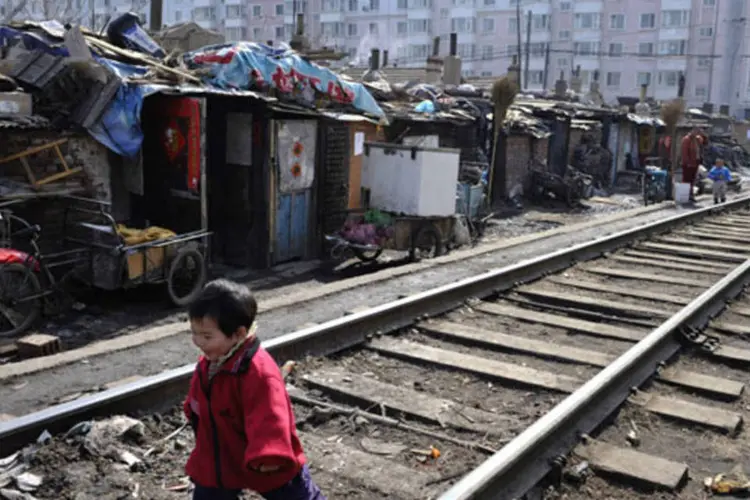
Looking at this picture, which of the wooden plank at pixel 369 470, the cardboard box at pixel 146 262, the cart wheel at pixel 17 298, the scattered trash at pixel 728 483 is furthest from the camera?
the cardboard box at pixel 146 262

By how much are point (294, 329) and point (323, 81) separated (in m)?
8.57

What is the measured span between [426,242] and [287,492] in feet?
35.9

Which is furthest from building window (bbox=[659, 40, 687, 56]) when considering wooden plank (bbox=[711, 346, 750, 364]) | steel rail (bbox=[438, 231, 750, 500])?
wooden plank (bbox=[711, 346, 750, 364])

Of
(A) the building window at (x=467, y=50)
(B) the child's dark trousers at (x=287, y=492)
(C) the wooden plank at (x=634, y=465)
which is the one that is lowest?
(C) the wooden plank at (x=634, y=465)

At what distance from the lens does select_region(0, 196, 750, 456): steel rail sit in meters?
4.24

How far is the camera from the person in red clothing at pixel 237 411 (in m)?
2.69

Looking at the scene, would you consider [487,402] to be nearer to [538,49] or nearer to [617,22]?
[617,22]

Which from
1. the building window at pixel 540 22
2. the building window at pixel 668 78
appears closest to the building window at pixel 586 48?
the building window at pixel 540 22

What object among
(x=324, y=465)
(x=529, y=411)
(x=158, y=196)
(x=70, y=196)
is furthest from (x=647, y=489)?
(x=158, y=196)

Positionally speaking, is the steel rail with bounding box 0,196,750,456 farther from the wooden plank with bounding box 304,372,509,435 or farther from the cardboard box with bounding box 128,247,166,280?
the cardboard box with bounding box 128,247,166,280

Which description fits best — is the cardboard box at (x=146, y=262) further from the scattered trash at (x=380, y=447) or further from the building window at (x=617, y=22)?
the building window at (x=617, y=22)

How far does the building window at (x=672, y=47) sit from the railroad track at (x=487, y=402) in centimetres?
5931

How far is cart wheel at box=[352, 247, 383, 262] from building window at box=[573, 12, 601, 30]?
56.4 m

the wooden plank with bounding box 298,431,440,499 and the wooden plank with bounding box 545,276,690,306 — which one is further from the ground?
the wooden plank with bounding box 298,431,440,499
